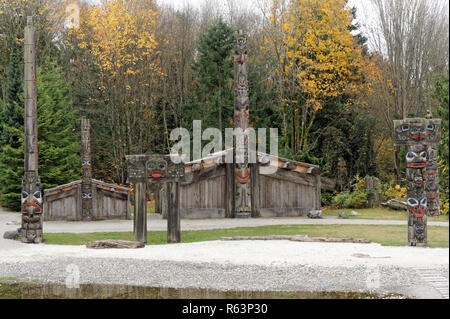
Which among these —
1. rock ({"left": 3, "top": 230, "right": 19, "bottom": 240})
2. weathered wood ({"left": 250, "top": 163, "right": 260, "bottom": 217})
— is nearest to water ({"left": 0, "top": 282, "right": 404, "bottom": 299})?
rock ({"left": 3, "top": 230, "right": 19, "bottom": 240})

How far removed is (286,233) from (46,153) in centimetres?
1405

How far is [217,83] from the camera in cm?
3147

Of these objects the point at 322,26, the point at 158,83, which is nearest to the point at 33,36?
the point at 322,26

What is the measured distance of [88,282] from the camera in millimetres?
9062

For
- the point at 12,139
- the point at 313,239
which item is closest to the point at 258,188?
the point at 313,239

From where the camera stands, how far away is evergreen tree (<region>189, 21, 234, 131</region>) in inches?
1198

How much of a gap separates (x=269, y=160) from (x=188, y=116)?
1140 centimetres

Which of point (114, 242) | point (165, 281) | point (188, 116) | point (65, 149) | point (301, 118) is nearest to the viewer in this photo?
point (165, 281)

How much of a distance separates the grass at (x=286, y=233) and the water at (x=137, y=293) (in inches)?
201

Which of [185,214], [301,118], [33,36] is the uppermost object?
[33,36]

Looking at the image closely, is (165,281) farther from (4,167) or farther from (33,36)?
(4,167)

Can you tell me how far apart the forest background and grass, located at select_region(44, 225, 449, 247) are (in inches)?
363

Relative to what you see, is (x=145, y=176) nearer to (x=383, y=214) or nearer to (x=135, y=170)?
(x=135, y=170)

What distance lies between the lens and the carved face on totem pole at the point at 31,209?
1417 centimetres
